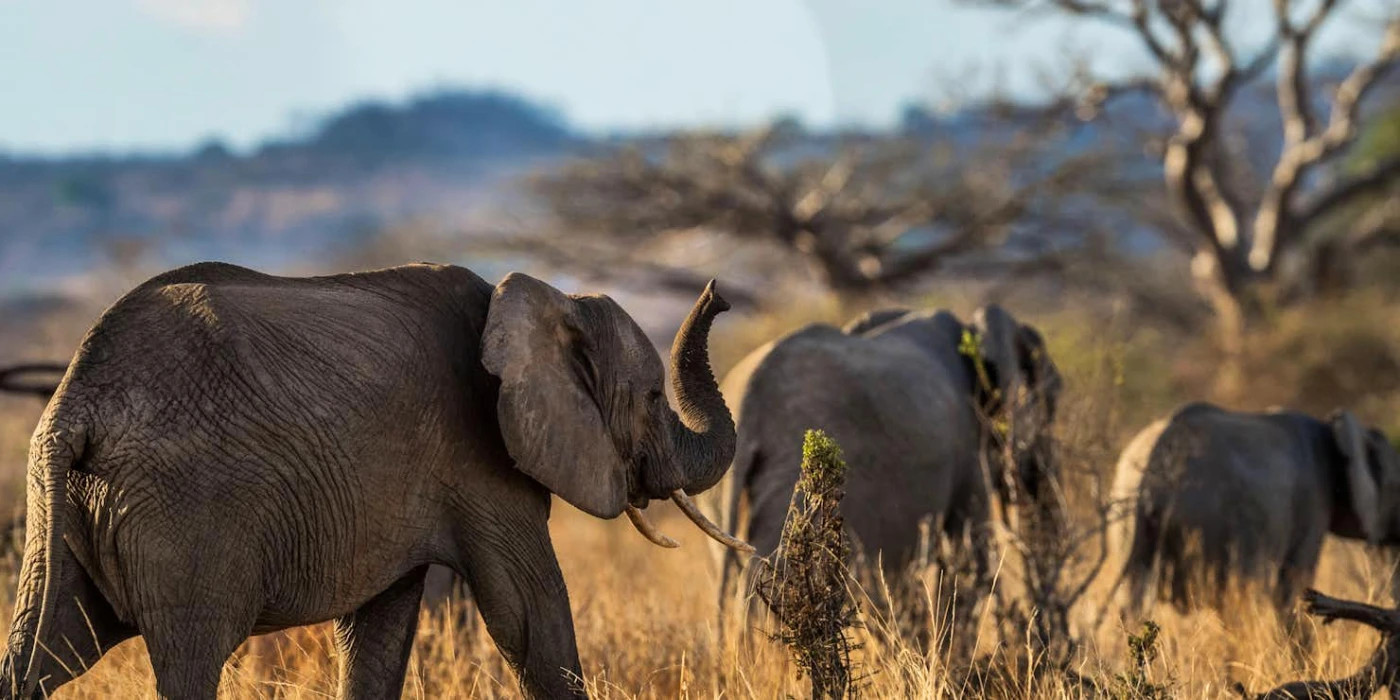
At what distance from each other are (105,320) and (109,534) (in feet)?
1.74

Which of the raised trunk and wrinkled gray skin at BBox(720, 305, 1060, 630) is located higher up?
the raised trunk

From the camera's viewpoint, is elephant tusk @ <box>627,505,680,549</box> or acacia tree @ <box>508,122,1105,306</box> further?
acacia tree @ <box>508,122,1105,306</box>

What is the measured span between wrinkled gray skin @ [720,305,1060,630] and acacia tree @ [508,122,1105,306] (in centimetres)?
1734

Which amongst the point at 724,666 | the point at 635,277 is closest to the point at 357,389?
the point at 724,666

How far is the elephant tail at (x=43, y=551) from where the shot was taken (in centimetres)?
420

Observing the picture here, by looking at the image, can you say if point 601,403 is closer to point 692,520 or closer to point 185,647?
point 692,520

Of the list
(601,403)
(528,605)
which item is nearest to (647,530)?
(601,403)

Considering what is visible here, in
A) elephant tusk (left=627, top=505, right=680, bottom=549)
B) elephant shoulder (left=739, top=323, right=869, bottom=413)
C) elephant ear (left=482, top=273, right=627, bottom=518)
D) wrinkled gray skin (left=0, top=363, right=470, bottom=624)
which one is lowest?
wrinkled gray skin (left=0, top=363, right=470, bottom=624)

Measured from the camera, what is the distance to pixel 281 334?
456 centimetres

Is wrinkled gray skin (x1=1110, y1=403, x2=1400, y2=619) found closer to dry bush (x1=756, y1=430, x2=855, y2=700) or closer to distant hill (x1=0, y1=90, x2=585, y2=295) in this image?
dry bush (x1=756, y1=430, x2=855, y2=700)

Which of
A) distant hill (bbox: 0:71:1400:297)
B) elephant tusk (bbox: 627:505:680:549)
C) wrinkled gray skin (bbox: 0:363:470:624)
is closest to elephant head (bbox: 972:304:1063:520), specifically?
elephant tusk (bbox: 627:505:680:549)

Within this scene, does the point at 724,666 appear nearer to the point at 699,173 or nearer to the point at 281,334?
the point at 281,334

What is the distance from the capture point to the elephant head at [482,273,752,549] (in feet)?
16.1

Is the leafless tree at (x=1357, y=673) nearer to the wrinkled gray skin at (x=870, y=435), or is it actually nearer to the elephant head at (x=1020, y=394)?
the elephant head at (x=1020, y=394)
